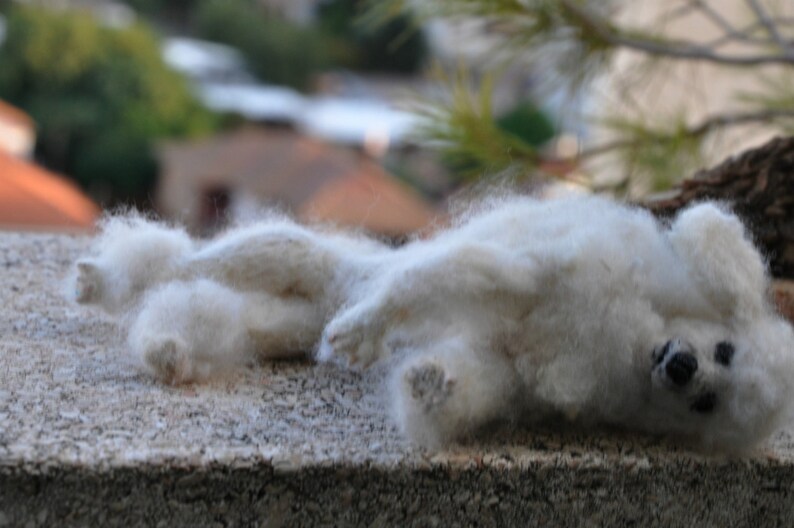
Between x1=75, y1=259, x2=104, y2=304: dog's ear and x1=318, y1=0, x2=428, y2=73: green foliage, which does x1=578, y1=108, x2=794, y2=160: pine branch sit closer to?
x1=75, y1=259, x2=104, y2=304: dog's ear

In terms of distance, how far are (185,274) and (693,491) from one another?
0.29 meters

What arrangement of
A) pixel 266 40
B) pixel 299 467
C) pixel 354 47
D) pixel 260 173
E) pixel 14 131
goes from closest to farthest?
pixel 299 467 → pixel 14 131 → pixel 260 173 → pixel 266 40 → pixel 354 47

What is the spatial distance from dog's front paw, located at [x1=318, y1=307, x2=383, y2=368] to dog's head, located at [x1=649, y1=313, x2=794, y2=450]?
0.41 feet

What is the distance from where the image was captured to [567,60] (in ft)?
3.10

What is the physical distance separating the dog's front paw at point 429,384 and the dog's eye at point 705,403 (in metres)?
0.12

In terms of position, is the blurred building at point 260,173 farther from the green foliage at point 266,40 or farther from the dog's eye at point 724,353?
the green foliage at point 266,40

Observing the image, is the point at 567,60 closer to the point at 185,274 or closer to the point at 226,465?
the point at 185,274

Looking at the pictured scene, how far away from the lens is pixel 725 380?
422 mm

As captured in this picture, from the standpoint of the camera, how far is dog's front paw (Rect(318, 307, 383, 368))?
421 mm

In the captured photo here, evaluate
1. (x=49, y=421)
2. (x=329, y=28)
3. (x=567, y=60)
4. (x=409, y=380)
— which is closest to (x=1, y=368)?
(x=49, y=421)

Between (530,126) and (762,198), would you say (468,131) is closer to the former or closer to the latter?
(762,198)

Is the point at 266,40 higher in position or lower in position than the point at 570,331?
higher

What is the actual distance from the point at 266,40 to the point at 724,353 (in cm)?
Answer: 742

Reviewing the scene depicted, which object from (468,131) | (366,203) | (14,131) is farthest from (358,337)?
(14,131)
